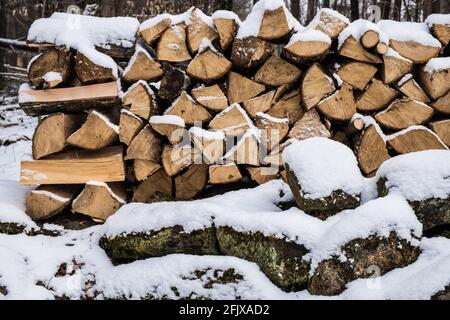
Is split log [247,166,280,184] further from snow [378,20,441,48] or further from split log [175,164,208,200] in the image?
snow [378,20,441,48]

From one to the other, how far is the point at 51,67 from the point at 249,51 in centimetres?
166

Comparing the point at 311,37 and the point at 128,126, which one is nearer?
the point at 311,37

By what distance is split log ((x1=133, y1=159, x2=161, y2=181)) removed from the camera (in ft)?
11.8

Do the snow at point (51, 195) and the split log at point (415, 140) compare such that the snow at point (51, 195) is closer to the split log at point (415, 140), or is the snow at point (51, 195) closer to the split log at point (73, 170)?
the split log at point (73, 170)

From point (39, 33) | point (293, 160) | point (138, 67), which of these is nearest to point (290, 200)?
point (293, 160)

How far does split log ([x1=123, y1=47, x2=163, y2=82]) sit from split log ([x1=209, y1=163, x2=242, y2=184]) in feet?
3.04

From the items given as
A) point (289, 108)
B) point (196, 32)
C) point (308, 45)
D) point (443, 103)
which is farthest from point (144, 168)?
point (443, 103)

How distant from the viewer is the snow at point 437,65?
11.3 feet

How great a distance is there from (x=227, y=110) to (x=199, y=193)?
2.47 ft

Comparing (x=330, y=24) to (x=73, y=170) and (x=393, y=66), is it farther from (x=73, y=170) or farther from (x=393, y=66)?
(x=73, y=170)

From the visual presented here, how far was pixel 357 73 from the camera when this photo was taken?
3.45 metres

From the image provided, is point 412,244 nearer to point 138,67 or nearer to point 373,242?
point 373,242

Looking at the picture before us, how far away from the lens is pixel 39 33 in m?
3.52
